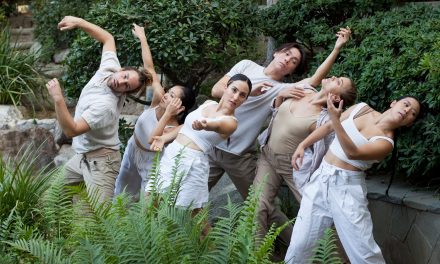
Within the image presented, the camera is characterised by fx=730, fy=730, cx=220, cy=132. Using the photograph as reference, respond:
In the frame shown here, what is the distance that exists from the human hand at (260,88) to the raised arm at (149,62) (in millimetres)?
735

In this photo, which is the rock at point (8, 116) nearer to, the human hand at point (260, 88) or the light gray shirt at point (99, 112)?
the light gray shirt at point (99, 112)

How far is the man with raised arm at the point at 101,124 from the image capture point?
222 inches

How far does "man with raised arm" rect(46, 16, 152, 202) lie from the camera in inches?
222

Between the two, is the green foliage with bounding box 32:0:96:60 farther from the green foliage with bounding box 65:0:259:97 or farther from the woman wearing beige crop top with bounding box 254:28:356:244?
the woman wearing beige crop top with bounding box 254:28:356:244

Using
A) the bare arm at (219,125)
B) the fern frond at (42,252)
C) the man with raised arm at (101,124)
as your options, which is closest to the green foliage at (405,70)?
the bare arm at (219,125)

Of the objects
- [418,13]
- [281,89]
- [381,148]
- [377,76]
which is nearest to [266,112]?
[281,89]

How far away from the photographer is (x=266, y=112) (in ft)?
19.0

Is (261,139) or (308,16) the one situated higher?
(308,16)

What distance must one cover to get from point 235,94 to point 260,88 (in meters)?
0.49

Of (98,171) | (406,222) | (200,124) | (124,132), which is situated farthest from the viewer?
(124,132)

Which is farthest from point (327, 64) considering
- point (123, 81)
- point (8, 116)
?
point (8, 116)

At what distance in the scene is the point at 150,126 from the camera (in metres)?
5.78

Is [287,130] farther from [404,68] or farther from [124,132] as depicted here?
[124,132]

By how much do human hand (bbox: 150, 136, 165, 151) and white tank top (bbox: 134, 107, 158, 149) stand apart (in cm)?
28
